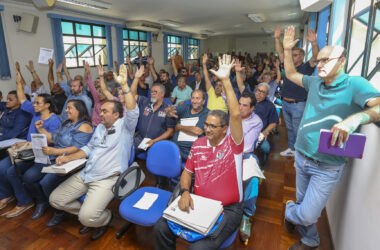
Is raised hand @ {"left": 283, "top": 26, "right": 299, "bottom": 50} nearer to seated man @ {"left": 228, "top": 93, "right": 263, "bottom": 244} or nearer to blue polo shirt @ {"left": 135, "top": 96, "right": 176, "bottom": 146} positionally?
seated man @ {"left": 228, "top": 93, "right": 263, "bottom": 244}

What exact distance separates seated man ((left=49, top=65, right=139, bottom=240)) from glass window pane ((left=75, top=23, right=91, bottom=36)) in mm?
5723

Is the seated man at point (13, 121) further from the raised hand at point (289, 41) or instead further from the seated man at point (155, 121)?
the raised hand at point (289, 41)

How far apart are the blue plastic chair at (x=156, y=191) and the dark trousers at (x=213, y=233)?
16 centimetres

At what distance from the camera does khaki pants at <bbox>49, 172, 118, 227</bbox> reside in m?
2.01

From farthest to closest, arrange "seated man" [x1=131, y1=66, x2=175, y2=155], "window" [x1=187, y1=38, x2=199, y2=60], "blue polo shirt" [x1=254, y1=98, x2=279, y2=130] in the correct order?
"window" [x1=187, y1=38, x2=199, y2=60] → "blue polo shirt" [x1=254, y1=98, x2=279, y2=130] → "seated man" [x1=131, y1=66, x2=175, y2=155]

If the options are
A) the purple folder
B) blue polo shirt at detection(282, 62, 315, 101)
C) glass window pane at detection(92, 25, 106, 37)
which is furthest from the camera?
glass window pane at detection(92, 25, 106, 37)

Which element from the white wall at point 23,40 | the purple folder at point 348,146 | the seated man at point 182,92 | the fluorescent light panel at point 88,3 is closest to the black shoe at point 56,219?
the purple folder at point 348,146

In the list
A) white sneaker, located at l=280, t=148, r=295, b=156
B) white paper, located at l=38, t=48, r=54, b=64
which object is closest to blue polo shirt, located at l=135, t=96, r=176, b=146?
white sneaker, located at l=280, t=148, r=295, b=156

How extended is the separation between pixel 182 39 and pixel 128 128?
11.8m

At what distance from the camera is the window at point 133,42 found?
890cm

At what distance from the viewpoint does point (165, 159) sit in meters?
2.21

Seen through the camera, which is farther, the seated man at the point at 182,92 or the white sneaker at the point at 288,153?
the seated man at the point at 182,92

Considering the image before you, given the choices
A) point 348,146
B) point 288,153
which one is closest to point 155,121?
point 348,146

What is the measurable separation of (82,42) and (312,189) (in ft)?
24.2
